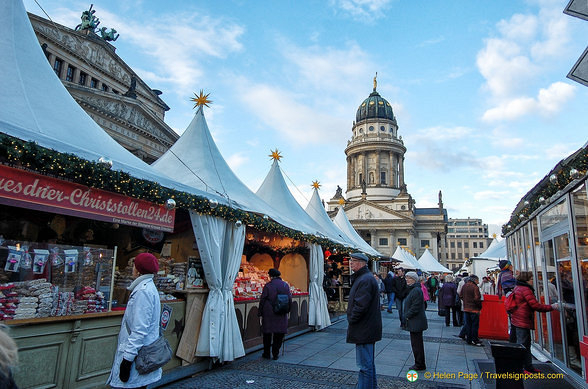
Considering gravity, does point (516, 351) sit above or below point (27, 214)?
below

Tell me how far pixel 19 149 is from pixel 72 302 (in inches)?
76.2

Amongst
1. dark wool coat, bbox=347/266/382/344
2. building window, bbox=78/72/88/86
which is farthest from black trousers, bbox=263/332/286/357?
building window, bbox=78/72/88/86

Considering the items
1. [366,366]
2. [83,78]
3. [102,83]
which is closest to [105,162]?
[366,366]

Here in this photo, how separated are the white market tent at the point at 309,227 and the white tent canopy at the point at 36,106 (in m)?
6.54

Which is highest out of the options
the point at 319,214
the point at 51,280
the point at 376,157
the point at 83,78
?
the point at 376,157

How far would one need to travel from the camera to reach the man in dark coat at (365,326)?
189 inches

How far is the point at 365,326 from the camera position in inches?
191

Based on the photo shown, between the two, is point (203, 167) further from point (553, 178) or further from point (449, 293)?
point (449, 293)

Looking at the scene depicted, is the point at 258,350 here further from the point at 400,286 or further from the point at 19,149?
the point at 400,286

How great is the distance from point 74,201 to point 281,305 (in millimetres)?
3975

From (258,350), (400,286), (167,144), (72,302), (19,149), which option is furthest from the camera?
(167,144)

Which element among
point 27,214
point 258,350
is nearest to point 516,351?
point 258,350

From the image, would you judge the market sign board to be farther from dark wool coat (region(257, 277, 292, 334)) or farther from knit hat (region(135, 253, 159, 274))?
dark wool coat (region(257, 277, 292, 334))

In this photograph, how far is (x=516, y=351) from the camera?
15.8ft
